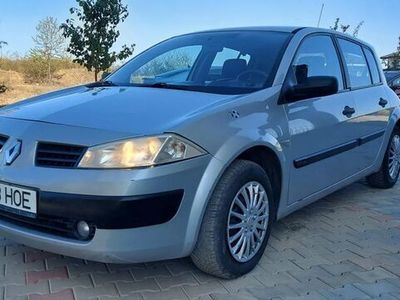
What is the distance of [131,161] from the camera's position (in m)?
2.48

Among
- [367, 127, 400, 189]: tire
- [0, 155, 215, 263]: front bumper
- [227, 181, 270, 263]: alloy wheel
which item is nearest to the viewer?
[0, 155, 215, 263]: front bumper

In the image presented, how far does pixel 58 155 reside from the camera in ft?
8.43

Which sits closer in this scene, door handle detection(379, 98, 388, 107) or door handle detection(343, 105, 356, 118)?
door handle detection(343, 105, 356, 118)

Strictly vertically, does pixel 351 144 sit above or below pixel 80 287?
above

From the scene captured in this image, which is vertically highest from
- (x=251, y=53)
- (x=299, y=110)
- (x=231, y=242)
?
(x=251, y=53)

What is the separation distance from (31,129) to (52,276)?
93cm

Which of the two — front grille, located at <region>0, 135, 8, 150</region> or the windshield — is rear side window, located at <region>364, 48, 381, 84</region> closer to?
the windshield

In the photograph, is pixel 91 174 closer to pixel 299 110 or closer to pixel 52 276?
pixel 52 276

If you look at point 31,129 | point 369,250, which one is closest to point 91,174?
point 31,129

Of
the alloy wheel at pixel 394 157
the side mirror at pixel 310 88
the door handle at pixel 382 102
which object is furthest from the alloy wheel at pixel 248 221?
the alloy wheel at pixel 394 157

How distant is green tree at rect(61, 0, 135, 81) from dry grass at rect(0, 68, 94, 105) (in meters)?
10.4

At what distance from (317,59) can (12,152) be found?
97.6 inches

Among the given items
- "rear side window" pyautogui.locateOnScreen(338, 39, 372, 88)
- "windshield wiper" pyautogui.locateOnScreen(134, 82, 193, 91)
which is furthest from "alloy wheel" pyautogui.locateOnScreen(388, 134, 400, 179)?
"windshield wiper" pyautogui.locateOnScreen(134, 82, 193, 91)

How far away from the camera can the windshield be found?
342cm
